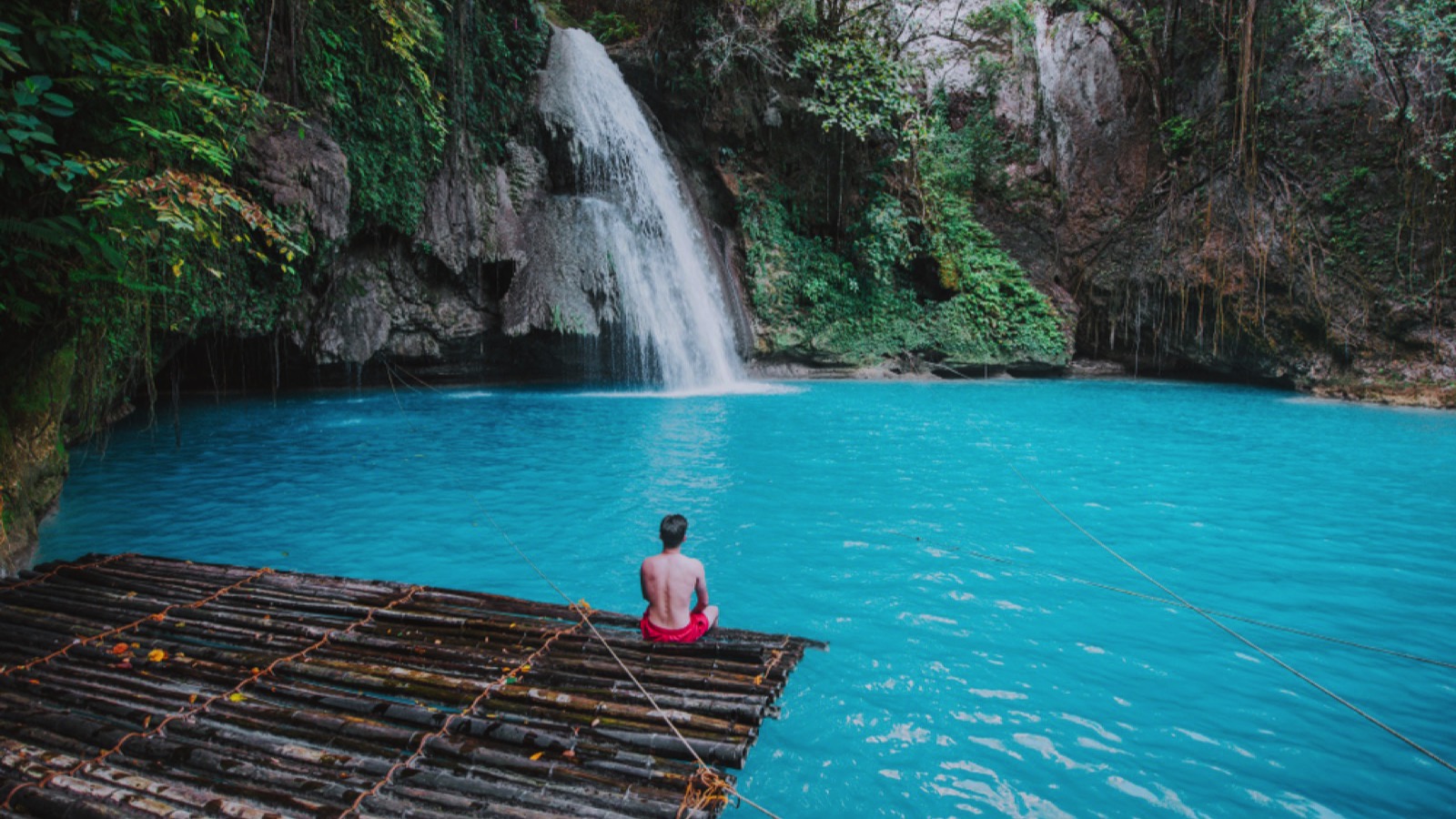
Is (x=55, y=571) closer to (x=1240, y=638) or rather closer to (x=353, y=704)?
(x=353, y=704)

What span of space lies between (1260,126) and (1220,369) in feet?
17.0

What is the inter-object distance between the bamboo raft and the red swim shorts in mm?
124

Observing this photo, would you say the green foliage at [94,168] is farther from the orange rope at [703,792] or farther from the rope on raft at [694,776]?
the orange rope at [703,792]

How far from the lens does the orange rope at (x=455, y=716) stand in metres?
2.07

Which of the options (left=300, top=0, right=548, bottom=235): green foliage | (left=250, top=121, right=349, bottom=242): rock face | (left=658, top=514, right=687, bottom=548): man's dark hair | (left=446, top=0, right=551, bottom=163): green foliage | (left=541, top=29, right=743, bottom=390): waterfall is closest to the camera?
(left=658, top=514, right=687, bottom=548): man's dark hair

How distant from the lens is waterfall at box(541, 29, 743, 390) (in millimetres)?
14117

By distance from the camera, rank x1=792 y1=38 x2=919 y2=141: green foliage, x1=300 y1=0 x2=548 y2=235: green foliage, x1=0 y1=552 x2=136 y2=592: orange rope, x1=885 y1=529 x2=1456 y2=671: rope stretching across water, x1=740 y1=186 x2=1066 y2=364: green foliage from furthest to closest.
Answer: x1=740 y1=186 x2=1066 y2=364: green foliage, x1=792 y1=38 x2=919 y2=141: green foliage, x1=300 y1=0 x2=548 y2=235: green foliage, x1=885 y1=529 x2=1456 y2=671: rope stretching across water, x1=0 y1=552 x2=136 y2=592: orange rope

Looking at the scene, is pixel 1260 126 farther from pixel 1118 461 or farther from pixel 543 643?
pixel 543 643

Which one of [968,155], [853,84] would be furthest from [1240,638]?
[968,155]

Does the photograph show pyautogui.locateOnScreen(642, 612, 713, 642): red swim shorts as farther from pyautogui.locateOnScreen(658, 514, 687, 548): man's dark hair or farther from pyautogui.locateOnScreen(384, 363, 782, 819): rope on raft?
pyautogui.locateOnScreen(658, 514, 687, 548): man's dark hair

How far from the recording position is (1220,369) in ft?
52.0

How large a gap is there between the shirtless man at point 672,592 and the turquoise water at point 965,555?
61 centimetres

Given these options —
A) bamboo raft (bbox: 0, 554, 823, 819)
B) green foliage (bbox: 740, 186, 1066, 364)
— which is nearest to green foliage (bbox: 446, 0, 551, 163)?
green foliage (bbox: 740, 186, 1066, 364)

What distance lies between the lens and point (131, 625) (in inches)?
123
